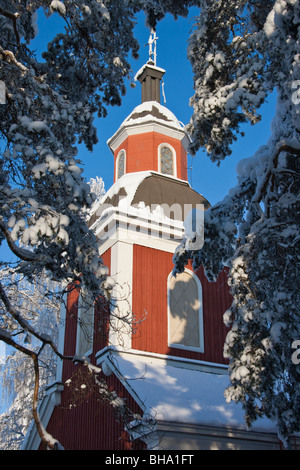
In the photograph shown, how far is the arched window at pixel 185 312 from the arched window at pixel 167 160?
150 inches

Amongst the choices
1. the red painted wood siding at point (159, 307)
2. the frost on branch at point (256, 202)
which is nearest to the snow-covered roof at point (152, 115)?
the red painted wood siding at point (159, 307)

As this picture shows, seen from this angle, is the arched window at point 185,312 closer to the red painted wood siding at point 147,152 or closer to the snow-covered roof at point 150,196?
the snow-covered roof at point 150,196

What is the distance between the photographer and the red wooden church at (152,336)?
9.45 meters

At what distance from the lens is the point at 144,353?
1147 centimetres

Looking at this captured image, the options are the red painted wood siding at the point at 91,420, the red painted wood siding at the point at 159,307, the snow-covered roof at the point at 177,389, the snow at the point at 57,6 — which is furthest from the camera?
the red painted wood siding at the point at 159,307

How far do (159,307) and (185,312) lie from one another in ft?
2.68

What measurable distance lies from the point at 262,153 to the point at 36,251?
11.5 ft

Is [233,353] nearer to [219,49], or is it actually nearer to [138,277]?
[219,49]

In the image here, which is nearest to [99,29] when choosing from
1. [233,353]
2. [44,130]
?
[44,130]

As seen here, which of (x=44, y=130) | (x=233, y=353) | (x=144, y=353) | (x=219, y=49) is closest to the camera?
Answer: (x=44, y=130)

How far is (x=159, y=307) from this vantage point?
12.4 m

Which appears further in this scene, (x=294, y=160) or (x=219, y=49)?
(x=219, y=49)

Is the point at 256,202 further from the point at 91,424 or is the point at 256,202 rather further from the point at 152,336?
the point at 91,424

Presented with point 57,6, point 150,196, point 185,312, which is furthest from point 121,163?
point 57,6
